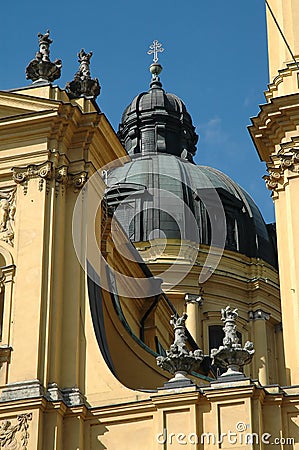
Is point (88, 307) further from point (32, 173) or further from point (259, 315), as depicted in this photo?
point (259, 315)

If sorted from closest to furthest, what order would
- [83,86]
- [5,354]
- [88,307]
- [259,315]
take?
[5,354] < [88,307] < [83,86] < [259,315]

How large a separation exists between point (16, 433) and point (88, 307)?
2.37 m

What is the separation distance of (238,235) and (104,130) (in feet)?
40.4

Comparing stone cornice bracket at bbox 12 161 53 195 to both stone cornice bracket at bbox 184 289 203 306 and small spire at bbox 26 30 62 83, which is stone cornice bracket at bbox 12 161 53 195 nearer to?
small spire at bbox 26 30 62 83

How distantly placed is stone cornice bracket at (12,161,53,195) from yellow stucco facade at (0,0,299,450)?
2 centimetres

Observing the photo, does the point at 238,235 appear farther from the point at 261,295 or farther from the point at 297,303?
the point at 297,303

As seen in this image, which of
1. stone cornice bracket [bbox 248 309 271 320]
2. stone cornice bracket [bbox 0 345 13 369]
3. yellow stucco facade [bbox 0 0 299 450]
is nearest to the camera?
yellow stucco facade [bbox 0 0 299 450]

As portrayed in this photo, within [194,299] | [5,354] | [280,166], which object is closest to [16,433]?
[5,354]

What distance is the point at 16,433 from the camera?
53.2 ft

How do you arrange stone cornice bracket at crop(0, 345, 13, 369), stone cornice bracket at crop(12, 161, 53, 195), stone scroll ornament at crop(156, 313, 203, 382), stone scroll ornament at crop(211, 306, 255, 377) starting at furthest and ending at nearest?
stone cornice bracket at crop(12, 161, 53, 195) < stone cornice bracket at crop(0, 345, 13, 369) < stone scroll ornament at crop(156, 313, 203, 382) < stone scroll ornament at crop(211, 306, 255, 377)

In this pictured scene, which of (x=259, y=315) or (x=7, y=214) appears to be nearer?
(x=7, y=214)

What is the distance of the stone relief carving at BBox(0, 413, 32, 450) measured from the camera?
634 inches

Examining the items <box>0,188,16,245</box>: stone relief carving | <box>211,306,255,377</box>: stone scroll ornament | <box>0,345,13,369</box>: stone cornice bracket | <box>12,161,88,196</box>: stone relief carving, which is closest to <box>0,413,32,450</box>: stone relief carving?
<box>0,345,13,369</box>: stone cornice bracket

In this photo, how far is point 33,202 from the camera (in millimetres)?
18312
